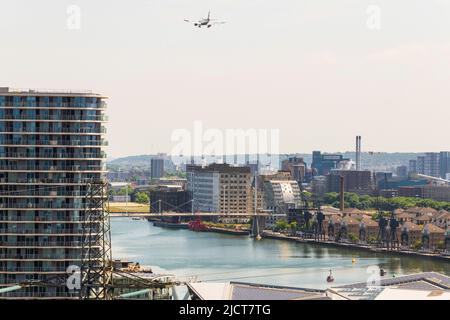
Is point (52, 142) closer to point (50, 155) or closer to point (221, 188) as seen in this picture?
point (50, 155)

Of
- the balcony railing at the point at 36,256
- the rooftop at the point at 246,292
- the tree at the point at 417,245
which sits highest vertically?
the balcony railing at the point at 36,256

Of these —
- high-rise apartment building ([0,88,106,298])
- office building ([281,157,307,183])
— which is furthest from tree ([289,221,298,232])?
high-rise apartment building ([0,88,106,298])

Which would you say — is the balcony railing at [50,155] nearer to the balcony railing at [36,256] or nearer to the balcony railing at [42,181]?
the balcony railing at [42,181]

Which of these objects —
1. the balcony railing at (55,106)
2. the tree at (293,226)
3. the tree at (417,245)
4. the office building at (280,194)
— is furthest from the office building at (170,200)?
the balcony railing at (55,106)

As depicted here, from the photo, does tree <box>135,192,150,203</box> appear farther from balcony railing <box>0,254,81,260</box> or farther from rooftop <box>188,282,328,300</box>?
rooftop <box>188,282,328,300</box>

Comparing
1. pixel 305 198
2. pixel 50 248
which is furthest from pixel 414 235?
pixel 50 248

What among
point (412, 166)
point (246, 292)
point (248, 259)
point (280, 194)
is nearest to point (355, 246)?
point (248, 259)
